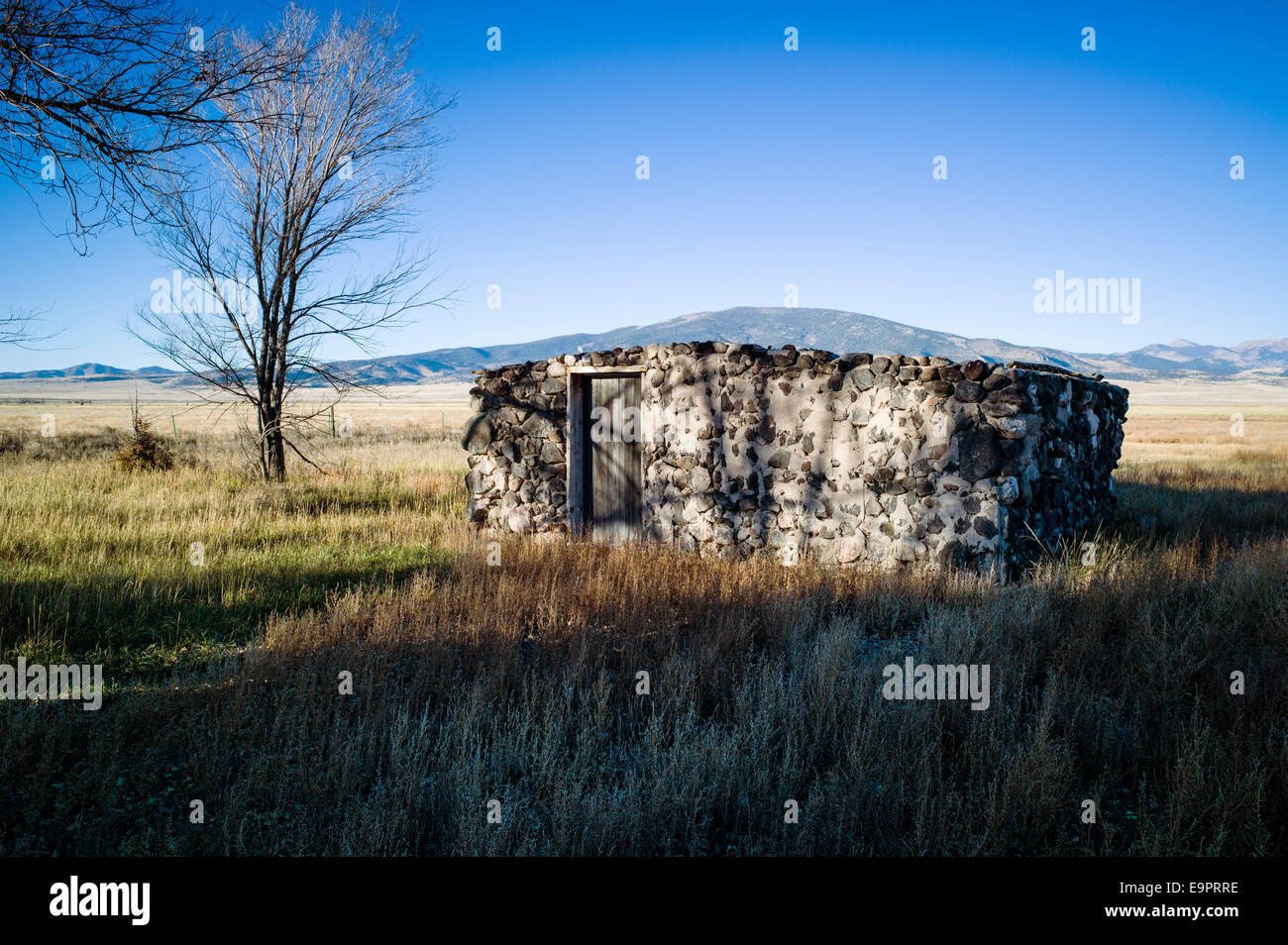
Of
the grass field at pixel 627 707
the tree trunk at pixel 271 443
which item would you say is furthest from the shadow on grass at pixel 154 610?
the tree trunk at pixel 271 443

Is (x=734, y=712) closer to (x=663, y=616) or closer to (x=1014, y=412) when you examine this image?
(x=663, y=616)

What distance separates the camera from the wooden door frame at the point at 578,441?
31.6 ft

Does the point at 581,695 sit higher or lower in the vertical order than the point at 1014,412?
lower

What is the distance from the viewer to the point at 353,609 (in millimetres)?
5992

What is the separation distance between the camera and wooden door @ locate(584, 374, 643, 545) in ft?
31.9

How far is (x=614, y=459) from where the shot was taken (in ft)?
32.5

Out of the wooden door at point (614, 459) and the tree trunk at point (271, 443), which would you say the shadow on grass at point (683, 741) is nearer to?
the wooden door at point (614, 459)

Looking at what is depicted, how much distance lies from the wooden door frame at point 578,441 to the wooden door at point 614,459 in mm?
80

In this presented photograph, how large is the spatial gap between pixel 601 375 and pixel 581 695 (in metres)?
6.02

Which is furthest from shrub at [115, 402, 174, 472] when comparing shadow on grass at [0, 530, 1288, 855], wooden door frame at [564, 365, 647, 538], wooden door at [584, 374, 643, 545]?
shadow on grass at [0, 530, 1288, 855]

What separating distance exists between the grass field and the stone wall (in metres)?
0.72

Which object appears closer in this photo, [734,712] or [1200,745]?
[1200,745]
